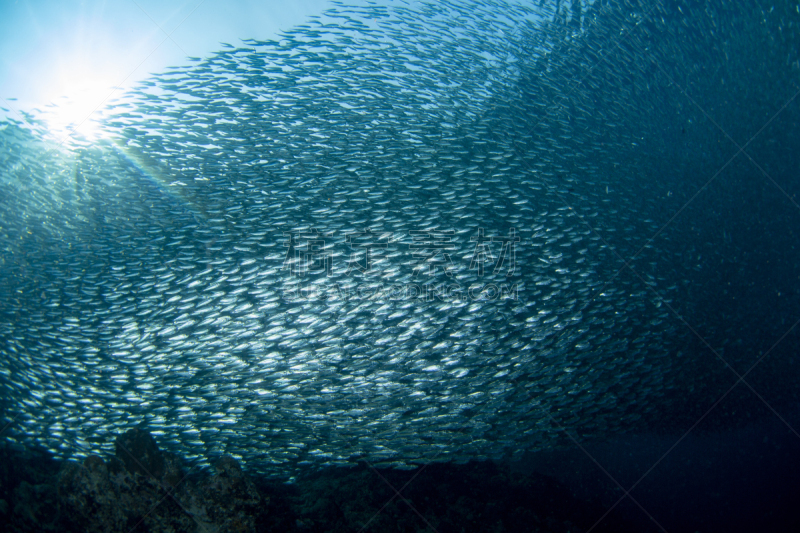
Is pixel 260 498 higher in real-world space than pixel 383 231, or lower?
lower

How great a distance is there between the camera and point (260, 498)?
5375 mm

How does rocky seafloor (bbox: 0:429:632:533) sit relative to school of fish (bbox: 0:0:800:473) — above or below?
below

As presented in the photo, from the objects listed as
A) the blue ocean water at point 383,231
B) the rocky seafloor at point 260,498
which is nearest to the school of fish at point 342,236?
the blue ocean water at point 383,231

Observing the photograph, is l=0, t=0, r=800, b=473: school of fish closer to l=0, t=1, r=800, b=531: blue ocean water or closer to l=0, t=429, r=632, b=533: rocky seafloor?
l=0, t=1, r=800, b=531: blue ocean water

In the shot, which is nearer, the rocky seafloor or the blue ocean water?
the rocky seafloor

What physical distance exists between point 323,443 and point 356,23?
7.33 meters

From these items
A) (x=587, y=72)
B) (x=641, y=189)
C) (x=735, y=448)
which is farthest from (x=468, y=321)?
(x=735, y=448)

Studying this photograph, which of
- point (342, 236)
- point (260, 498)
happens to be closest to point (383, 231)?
point (342, 236)

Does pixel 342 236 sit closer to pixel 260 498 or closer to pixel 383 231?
pixel 383 231

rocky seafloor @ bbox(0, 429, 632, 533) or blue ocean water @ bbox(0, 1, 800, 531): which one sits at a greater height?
blue ocean water @ bbox(0, 1, 800, 531)

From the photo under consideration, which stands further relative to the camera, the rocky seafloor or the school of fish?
the school of fish

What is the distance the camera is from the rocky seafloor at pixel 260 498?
5.31 meters

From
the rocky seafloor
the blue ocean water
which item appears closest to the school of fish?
the blue ocean water

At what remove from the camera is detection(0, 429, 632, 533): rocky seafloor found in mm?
5309
